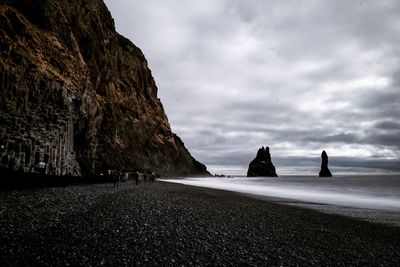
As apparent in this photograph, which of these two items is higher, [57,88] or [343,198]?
[57,88]

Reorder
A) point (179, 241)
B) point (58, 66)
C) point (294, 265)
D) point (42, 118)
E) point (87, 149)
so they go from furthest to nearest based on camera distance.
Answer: point (87, 149) < point (58, 66) < point (42, 118) < point (179, 241) < point (294, 265)

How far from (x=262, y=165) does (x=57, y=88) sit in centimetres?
16803

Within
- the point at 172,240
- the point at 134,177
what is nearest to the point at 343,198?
the point at 172,240

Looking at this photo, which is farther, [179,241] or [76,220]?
[76,220]

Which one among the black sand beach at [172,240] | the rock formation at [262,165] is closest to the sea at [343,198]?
the black sand beach at [172,240]

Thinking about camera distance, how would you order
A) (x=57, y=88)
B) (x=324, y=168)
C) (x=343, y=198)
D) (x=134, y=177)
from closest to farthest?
(x=57, y=88) → (x=343, y=198) → (x=134, y=177) → (x=324, y=168)

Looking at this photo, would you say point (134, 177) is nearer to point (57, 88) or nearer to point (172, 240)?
point (57, 88)

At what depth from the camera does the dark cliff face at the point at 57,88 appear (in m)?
22.5

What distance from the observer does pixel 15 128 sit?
72.2ft

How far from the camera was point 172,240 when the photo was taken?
8055mm

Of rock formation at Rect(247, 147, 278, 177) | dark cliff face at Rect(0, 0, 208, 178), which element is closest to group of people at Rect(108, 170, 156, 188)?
dark cliff face at Rect(0, 0, 208, 178)

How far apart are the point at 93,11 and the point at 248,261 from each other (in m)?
59.8

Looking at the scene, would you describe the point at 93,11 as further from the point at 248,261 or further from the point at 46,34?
the point at 248,261

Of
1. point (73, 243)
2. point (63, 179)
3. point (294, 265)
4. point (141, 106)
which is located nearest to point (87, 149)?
point (63, 179)
